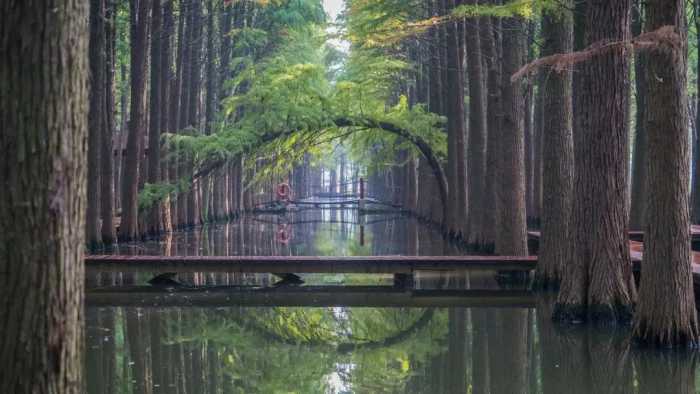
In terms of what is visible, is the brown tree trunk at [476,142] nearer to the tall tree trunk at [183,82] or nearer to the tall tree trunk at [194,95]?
the tall tree trunk at [183,82]

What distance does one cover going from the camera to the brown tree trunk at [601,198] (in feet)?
38.5

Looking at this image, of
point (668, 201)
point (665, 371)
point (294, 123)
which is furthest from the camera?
point (294, 123)

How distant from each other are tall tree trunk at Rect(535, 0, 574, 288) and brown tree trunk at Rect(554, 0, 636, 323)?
244 centimetres

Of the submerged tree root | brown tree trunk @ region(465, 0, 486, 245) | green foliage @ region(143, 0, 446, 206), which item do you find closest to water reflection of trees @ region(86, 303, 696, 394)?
the submerged tree root

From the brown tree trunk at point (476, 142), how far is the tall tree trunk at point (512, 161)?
3.68 metres

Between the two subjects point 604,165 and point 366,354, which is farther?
point 604,165

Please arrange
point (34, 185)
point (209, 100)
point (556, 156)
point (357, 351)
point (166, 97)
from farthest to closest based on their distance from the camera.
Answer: point (209, 100) < point (166, 97) < point (556, 156) < point (357, 351) < point (34, 185)

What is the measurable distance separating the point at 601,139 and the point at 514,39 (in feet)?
19.8

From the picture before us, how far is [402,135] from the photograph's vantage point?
27.4 meters

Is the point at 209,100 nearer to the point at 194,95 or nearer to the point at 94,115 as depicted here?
the point at 194,95

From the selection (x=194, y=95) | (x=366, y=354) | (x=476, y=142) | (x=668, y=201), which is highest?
(x=194, y=95)

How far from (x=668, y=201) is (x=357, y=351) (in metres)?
Result: 4.06

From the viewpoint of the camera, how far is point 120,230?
86.5 feet

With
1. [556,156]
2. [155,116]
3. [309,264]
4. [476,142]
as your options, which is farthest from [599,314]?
[155,116]
